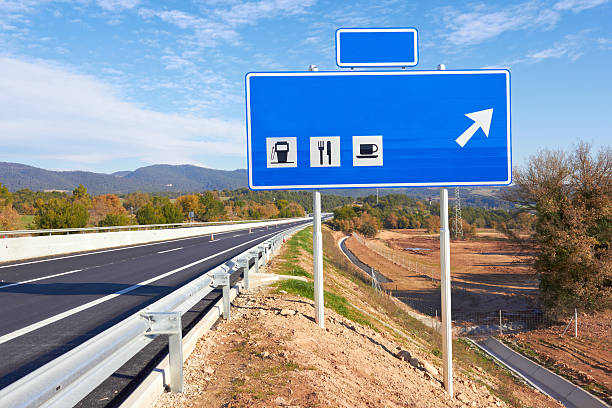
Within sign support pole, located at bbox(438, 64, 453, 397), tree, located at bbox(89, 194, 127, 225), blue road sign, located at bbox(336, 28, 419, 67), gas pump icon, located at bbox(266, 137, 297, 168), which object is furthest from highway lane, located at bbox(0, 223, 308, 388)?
tree, located at bbox(89, 194, 127, 225)

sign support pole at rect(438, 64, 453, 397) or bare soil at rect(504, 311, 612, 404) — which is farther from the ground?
sign support pole at rect(438, 64, 453, 397)

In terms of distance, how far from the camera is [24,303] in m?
8.55

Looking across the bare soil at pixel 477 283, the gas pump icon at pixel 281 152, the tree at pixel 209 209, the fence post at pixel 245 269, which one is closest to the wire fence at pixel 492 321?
the bare soil at pixel 477 283

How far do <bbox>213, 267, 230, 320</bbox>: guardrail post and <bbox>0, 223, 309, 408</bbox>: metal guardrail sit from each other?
1.48 m

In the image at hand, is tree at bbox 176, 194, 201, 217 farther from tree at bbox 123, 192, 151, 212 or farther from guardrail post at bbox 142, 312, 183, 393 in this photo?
guardrail post at bbox 142, 312, 183, 393

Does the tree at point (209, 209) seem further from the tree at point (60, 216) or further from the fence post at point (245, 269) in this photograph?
the fence post at point (245, 269)

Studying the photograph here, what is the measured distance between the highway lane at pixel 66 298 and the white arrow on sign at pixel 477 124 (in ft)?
21.5

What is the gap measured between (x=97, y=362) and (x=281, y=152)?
4713 mm

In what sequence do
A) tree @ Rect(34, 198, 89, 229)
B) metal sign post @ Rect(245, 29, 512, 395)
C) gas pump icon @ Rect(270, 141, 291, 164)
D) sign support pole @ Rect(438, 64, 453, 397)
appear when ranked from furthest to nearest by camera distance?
1. tree @ Rect(34, 198, 89, 229)
2. gas pump icon @ Rect(270, 141, 291, 164)
3. metal sign post @ Rect(245, 29, 512, 395)
4. sign support pole @ Rect(438, 64, 453, 397)

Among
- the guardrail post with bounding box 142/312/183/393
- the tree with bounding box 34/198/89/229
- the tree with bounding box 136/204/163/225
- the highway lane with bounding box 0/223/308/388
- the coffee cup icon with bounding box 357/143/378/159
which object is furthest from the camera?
the tree with bounding box 136/204/163/225

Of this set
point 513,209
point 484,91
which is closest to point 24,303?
point 484,91

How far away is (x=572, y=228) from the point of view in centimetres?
2247

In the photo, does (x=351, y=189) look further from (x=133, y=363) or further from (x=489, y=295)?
(x=489, y=295)

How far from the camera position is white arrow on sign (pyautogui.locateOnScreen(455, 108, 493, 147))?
272 inches
